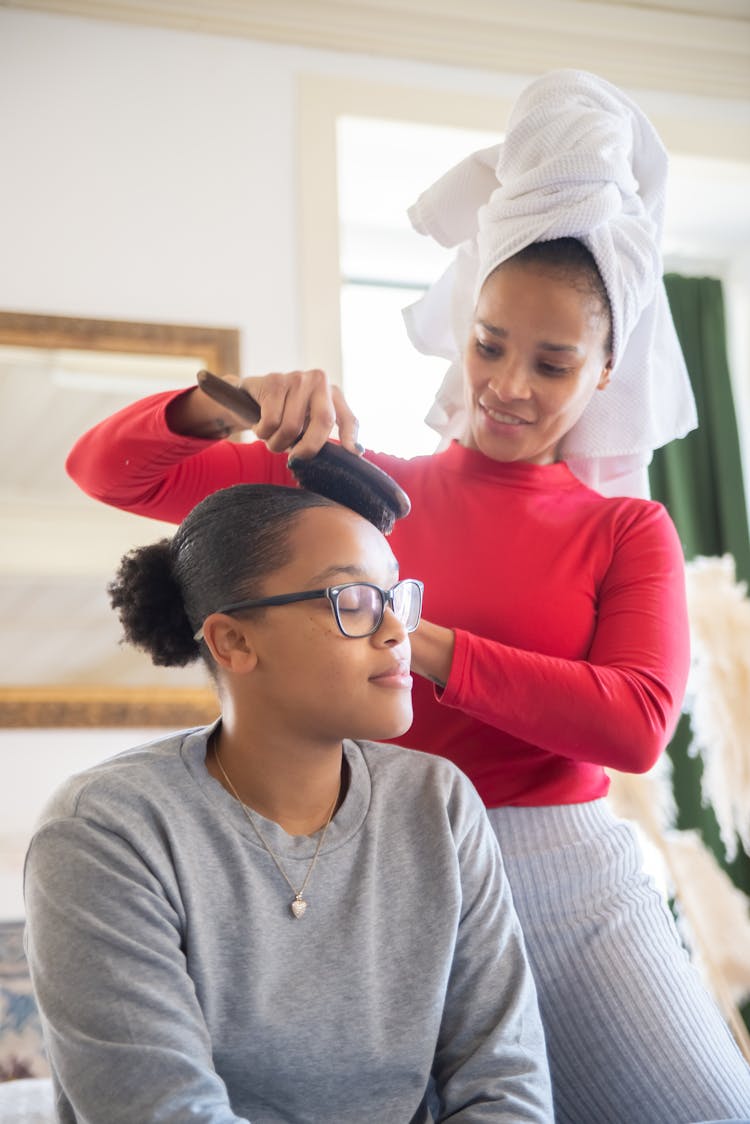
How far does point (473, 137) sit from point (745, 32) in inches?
35.8

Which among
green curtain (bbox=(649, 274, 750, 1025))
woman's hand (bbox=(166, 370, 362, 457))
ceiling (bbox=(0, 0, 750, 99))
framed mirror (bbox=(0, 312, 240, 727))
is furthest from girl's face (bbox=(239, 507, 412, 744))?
green curtain (bbox=(649, 274, 750, 1025))

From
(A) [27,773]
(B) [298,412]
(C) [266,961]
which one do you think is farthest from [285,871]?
(A) [27,773]

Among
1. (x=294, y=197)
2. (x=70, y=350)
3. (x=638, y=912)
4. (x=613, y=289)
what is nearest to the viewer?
(x=638, y=912)

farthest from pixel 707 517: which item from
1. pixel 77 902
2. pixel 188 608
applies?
pixel 77 902

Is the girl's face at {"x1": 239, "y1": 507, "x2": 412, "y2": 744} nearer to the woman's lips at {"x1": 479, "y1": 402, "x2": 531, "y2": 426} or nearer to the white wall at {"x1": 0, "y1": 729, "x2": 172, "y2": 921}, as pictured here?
the woman's lips at {"x1": 479, "y1": 402, "x2": 531, "y2": 426}

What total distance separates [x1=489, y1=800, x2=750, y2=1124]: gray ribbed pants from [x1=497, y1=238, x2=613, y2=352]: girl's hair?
2.09ft

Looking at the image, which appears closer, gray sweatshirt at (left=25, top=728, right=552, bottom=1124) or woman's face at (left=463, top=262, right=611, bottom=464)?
gray sweatshirt at (left=25, top=728, right=552, bottom=1124)

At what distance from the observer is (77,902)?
1126mm

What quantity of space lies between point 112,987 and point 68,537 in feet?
6.48

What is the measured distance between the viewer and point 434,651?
1.38 meters

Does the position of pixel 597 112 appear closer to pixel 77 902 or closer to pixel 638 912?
pixel 638 912

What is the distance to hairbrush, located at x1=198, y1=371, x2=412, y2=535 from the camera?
4.25 ft

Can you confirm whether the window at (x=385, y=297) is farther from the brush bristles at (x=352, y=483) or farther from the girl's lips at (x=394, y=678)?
the girl's lips at (x=394, y=678)

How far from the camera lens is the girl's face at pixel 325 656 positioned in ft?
4.28
